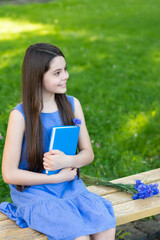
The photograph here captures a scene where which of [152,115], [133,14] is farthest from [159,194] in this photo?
[133,14]

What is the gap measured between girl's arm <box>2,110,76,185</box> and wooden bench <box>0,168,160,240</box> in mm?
247

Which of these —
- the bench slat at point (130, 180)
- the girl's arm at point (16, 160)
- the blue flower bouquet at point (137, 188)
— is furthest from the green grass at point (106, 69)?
the girl's arm at point (16, 160)

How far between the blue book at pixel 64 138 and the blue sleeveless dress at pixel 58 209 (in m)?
0.10

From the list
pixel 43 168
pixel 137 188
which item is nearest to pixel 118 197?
pixel 137 188

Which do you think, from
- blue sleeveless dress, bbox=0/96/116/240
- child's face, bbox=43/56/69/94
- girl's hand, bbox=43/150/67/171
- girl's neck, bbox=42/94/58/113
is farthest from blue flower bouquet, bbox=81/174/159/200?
child's face, bbox=43/56/69/94

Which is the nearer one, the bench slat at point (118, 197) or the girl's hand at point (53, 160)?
the girl's hand at point (53, 160)

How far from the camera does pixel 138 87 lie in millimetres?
5742

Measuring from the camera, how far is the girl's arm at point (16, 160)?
7.23 feet

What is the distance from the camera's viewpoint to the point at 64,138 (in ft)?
7.40

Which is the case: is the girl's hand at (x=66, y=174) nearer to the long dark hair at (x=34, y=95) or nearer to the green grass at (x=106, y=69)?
the long dark hair at (x=34, y=95)

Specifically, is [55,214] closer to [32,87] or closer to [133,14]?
[32,87]

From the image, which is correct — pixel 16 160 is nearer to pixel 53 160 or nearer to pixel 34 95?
pixel 53 160

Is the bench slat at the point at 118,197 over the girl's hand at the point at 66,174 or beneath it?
beneath

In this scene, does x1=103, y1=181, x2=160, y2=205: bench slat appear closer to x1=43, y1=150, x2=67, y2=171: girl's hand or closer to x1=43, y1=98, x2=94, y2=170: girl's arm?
x1=43, y1=98, x2=94, y2=170: girl's arm
